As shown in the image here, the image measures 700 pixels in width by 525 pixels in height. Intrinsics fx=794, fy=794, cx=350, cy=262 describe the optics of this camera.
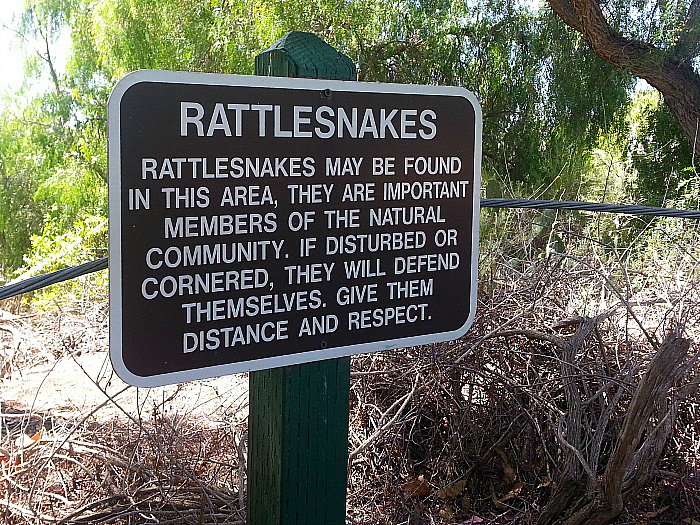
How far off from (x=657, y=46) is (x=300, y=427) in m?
7.67

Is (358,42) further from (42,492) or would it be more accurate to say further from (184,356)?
(184,356)

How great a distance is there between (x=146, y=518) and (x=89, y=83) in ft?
43.5

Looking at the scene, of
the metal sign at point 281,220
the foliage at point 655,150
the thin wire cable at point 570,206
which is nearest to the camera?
the metal sign at point 281,220

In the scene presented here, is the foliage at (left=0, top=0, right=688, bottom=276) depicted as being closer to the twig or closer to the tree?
the tree

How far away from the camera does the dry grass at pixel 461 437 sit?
2660 millimetres

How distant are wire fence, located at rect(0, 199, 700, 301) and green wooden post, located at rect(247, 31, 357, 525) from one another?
0.40 metres

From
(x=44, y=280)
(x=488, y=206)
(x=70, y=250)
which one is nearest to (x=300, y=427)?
(x=44, y=280)

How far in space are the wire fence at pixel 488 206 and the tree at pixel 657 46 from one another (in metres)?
5.82

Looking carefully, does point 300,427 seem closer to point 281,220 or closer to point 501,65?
point 281,220

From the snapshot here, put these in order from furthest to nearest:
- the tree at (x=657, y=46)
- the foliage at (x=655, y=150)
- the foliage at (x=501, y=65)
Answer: the foliage at (x=501, y=65) < the foliage at (x=655, y=150) < the tree at (x=657, y=46)

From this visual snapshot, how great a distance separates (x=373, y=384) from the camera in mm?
3205

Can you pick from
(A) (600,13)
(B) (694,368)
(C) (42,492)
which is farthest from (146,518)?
(A) (600,13)

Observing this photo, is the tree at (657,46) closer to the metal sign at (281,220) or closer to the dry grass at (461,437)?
the dry grass at (461,437)

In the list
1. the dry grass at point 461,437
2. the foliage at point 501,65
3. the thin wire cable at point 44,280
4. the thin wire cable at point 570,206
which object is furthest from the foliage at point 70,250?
the thin wire cable at point 44,280
